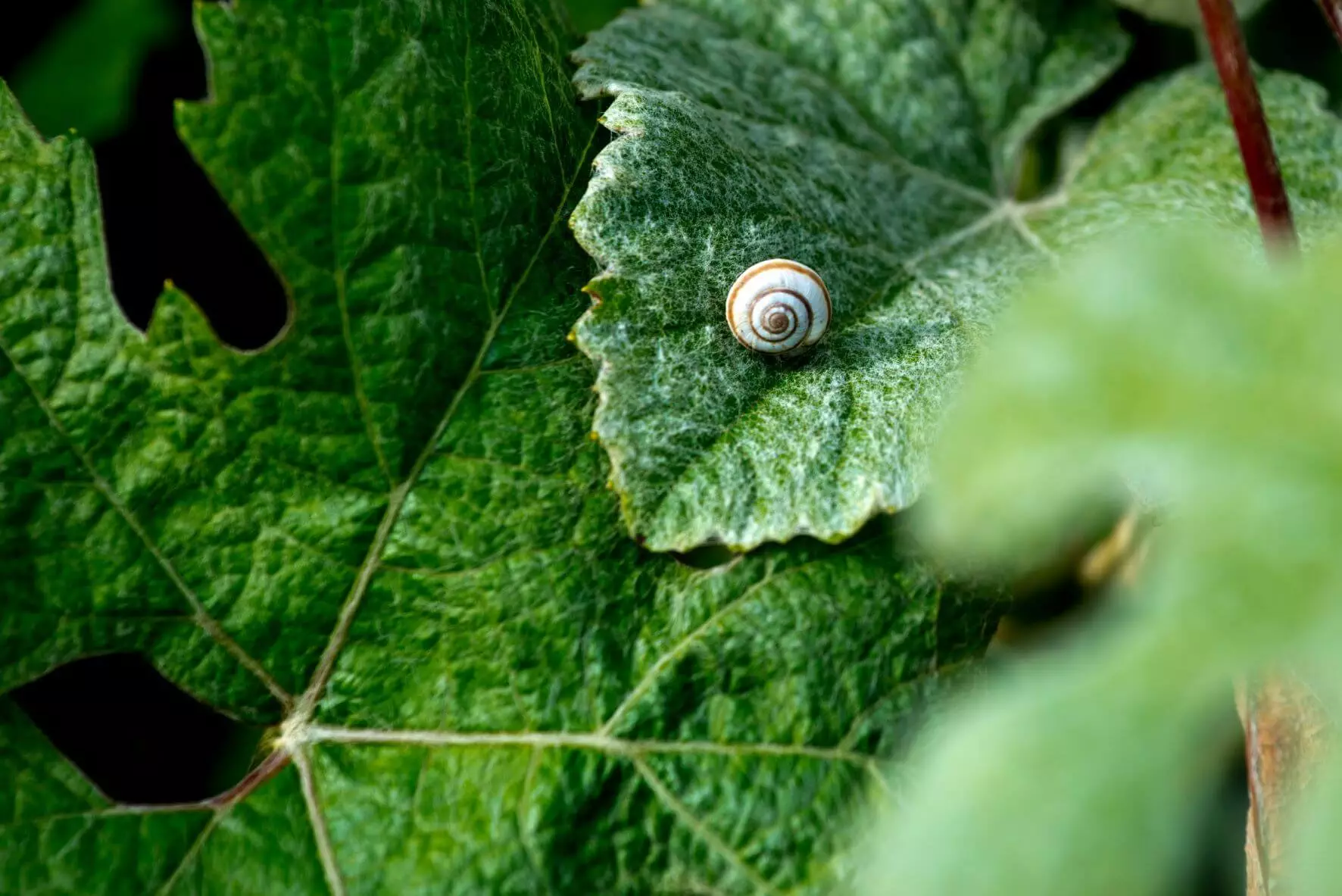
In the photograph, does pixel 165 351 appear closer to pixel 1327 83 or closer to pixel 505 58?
pixel 505 58

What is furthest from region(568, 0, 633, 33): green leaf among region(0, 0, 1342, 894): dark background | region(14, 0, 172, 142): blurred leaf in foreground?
region(14, 0, 172, 142): blurred leaf in foreground

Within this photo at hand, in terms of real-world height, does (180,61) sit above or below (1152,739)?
above

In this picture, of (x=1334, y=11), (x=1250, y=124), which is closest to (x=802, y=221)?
(x=1250, y=124)

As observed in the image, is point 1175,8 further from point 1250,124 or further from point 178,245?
point 178,245

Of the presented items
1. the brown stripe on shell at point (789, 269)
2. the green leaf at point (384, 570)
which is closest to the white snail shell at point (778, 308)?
the brown stripe on shell at point (789, 269)

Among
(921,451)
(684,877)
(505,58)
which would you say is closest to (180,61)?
(505,58)

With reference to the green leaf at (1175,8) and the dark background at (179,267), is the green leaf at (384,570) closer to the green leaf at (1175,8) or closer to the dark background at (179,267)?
the dark background at (179,267)
